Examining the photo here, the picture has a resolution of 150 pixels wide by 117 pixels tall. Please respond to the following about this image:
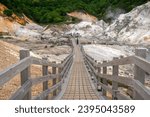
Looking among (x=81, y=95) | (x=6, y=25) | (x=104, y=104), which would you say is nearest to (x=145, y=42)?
(x=6, y=25)

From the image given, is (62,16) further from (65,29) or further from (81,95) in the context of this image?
(81,95)

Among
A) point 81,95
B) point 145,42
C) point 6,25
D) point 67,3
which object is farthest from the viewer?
point 67,3

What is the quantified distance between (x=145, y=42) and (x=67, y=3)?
77.2 meters

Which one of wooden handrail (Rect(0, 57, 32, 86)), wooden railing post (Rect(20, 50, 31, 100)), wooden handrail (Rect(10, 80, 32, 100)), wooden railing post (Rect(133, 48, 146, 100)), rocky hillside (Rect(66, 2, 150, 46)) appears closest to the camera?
wooden handrail (Rect(0, 57, 32, 86))

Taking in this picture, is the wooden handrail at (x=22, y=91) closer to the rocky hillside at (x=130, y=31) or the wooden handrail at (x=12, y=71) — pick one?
the wooden handrail at (x=12, y=71)

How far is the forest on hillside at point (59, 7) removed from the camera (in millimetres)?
110006

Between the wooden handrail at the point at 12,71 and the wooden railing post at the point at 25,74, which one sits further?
the wooden railing post at the point at 25,74

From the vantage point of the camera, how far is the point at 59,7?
132625 mm

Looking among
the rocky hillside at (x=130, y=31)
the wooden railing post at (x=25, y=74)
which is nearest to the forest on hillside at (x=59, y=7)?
the rocky hillside at (x=130, y=31)

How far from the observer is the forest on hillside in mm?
110006

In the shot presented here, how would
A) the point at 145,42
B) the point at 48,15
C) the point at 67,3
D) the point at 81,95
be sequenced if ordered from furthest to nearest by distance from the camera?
1. the point at 67,3
2. the point at 48,15
3. the point at 145,42
4. the point at 81,95

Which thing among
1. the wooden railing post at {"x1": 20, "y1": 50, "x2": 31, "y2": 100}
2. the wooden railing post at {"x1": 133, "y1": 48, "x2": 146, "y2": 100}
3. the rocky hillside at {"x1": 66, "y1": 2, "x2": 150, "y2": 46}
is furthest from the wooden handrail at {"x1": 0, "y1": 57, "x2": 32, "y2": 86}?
the rocky hillside at {"x1": 66, "y1": 2, "x2": 150, "y2": 46}

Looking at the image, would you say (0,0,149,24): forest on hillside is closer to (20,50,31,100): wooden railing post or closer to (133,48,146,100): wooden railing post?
(20,50,31,100): wooden railing post

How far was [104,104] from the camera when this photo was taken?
486 cm
